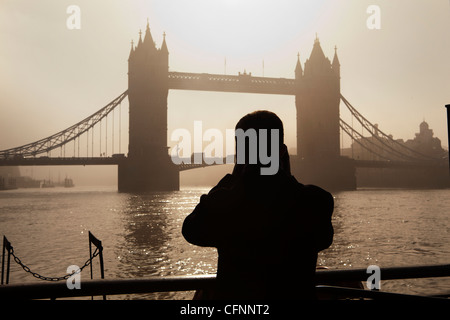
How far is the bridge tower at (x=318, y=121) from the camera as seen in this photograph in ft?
206

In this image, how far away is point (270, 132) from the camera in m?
1.51

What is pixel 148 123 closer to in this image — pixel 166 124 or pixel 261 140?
pixel 166 124

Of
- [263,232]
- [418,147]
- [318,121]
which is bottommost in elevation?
[263,232]

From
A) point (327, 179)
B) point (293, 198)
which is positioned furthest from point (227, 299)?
point (327, 179)

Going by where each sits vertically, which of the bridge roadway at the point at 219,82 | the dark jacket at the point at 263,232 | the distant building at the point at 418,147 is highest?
the bridge roadway at the point at 219,82

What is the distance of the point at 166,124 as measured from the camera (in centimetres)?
5784

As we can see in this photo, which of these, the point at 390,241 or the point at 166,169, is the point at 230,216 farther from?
the point at 166,169

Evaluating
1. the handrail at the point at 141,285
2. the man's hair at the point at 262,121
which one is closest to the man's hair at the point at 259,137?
the man's hair at the point at 262,121

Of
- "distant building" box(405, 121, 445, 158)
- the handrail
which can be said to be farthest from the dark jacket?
"distant building" box(405, 121, 445, 158)

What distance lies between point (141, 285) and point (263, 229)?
65cm

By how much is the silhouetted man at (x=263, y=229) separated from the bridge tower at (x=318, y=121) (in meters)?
62.1

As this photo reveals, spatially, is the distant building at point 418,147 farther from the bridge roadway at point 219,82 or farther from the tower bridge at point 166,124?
the bridge roadway at point 219,82

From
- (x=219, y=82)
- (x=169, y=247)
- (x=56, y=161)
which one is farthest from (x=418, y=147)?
(x=169, y=247)
